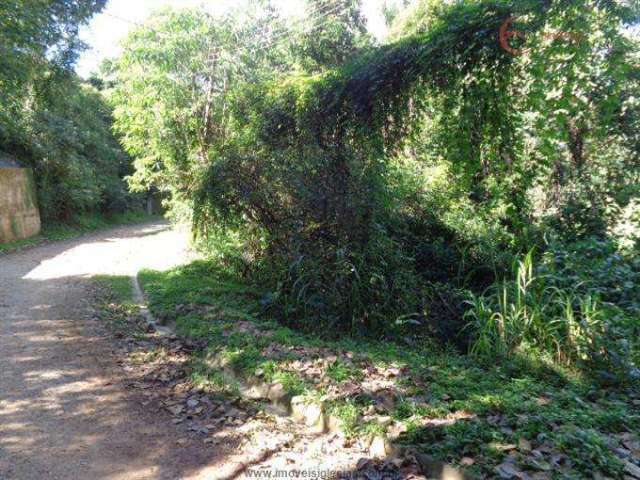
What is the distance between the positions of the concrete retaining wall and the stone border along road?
10910 mm

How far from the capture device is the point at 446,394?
14.3 feet

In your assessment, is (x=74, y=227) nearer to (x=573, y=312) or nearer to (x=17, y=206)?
(x=17, y=206)

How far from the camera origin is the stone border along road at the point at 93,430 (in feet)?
12.2

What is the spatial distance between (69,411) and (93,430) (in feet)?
1.66

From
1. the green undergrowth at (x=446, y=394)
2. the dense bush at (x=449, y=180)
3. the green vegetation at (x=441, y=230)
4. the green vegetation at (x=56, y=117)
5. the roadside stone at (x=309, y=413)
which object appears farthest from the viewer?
the green vegetation at (x=56, y=117)

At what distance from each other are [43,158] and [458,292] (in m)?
18.5

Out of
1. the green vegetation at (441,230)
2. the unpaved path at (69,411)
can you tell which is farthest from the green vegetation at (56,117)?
the unpaved path at (69,411)

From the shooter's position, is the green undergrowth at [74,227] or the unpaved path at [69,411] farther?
the green undergrowth at [74,227]

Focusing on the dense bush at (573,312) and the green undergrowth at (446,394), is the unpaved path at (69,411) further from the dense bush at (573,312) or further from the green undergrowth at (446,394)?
the dense bush at (573,312)

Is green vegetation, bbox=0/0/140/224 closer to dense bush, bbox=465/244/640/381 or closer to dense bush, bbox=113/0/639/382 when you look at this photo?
dense bush, bbox=113/0/639/382

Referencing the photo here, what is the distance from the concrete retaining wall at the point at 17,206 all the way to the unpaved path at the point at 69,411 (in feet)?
29.8

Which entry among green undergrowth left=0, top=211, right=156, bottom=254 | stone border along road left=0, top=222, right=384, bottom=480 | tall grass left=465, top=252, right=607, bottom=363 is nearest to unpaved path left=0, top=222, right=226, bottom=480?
stone border along road left=0, top=222, right=384, bottom=480

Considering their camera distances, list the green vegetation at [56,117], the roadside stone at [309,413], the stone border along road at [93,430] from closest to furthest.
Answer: the stone border along road at [93,430] < the roadside stone at [309,413] < the green vegetation at [56,117]

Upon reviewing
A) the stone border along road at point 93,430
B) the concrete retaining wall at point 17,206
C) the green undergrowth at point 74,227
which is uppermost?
the concrete retaining wall at point 17,206
